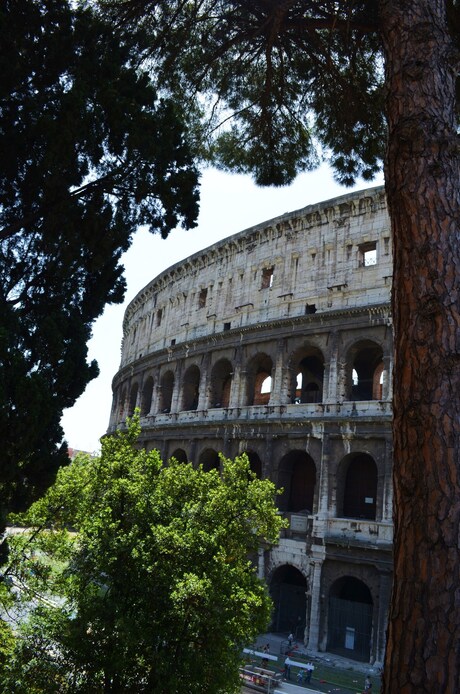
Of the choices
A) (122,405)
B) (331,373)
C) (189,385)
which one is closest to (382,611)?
(331,373)

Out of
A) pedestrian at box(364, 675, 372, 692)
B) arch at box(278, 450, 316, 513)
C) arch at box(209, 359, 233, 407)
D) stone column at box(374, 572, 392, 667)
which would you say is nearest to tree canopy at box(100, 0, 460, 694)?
pedestrian at box(364, 675, 372, 692)

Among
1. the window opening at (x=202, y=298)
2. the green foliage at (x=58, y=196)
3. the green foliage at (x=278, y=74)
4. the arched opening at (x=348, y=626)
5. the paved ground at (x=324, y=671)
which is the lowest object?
the paved ground at (x=324, y=671)

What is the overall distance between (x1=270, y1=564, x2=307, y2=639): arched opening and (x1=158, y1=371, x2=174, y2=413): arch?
10981 millimetres

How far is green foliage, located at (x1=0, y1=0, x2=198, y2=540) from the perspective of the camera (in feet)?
20.4

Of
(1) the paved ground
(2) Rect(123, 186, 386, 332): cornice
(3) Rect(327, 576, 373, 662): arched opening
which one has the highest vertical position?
(2) Rect(123, 186, 386, 332): cornice

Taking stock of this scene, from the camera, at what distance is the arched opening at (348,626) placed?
58.4 ft

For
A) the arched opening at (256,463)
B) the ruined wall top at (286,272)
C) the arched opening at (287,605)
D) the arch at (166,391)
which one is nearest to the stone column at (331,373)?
the ruined wall top at (286,272)

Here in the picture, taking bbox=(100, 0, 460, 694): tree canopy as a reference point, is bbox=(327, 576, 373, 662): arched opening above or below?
below

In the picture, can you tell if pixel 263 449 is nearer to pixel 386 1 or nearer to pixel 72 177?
pixel 72 177

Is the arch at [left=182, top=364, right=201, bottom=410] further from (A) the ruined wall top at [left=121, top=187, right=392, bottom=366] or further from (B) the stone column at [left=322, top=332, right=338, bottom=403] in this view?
(B) the stone column at [left=322, top=332, right=338, bottom=403]

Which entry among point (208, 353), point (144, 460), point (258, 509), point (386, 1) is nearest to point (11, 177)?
point (386, 1)

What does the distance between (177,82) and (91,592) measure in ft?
30.9

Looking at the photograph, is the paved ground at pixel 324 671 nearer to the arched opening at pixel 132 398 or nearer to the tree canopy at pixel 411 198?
the tree canopy at pixel 411 198

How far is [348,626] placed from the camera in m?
18.3
